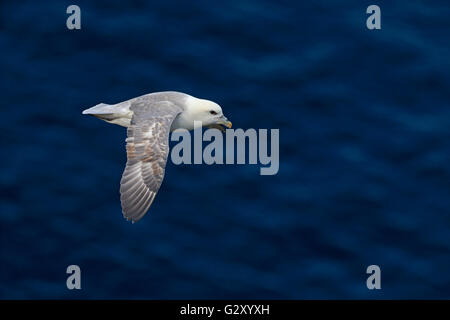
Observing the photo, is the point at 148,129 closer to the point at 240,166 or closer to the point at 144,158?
the point at 144,158

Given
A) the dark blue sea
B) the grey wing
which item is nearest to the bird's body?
the grey wing

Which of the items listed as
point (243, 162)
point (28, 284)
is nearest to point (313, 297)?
point (243, 162)

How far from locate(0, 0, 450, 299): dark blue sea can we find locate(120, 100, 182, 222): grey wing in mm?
3751

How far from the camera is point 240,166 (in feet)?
66.1

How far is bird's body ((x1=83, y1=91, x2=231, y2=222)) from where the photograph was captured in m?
15.8

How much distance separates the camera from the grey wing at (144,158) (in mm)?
15719

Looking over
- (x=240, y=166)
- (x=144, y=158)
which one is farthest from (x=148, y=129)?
(x=240, y=166)

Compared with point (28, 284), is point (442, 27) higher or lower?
higher

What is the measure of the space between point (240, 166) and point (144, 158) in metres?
4.28

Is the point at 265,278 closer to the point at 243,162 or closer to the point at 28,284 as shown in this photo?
the point at 243,162

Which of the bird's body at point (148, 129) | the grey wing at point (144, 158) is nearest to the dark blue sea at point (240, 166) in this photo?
the bird's body at point (148, 129)

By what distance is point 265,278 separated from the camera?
63.7 ft

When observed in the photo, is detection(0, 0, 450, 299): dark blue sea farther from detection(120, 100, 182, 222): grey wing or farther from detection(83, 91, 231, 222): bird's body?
detection(120, 100, 182, 222): grey wing
